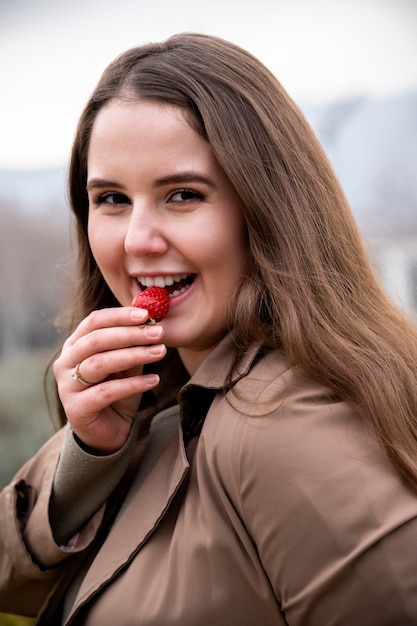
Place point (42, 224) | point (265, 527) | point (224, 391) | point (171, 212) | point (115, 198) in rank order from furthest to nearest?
point (42, 224) → point (115, 198) → point (171, 212) → point (224, 391) → point (265, 527)

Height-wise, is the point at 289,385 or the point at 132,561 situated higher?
the point at 289,385

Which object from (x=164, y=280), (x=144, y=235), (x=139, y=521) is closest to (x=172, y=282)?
(x=164, y=280)

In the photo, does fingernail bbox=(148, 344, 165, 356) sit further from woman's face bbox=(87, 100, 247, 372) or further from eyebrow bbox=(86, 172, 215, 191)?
eyebrow bbox=(86, 172, 215, 191)

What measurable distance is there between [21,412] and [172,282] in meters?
3.41

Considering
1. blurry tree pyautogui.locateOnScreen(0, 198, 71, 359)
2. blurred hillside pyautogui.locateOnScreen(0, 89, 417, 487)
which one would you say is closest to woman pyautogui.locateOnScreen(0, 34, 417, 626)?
blurred hillside pyautogui.locateOnScreen(0, 89, 417, 487)

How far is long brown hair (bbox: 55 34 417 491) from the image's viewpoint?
1735mm

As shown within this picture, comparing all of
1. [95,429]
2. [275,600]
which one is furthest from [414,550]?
[95,429]

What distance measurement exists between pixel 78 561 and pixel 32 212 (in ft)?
10.5

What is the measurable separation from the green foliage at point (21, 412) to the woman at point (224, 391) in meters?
2.53

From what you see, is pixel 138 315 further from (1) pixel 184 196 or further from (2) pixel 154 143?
(2) pixel 154 143

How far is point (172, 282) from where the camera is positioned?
197cm

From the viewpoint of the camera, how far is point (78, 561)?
2197mm

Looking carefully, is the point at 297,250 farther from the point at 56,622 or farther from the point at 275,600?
the point at 56,622

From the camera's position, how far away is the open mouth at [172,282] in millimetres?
1967
